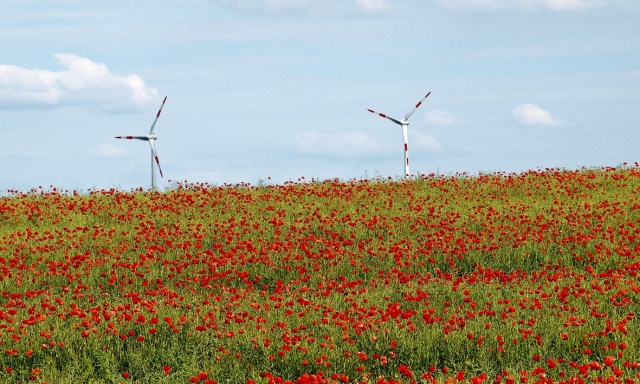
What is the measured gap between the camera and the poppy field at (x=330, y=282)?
34.6 feet

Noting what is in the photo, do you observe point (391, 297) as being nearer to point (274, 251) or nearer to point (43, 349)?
point (274, 251)

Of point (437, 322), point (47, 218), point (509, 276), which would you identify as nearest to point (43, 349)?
point (437, 322)

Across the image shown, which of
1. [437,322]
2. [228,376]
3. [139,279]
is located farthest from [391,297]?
[139,279]

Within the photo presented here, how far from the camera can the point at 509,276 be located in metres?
15.2

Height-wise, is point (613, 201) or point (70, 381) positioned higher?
point (613, 201)

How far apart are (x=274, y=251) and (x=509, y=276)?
508cm

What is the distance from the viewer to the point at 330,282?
14.5 meters

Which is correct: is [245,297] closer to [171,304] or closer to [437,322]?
[171,304]

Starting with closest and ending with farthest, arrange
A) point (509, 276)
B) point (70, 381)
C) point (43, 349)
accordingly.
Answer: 1. point (70, 381)
2. point (43, 349)
3. point (509, 276)

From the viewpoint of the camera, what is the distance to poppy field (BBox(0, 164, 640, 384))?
10.5 m

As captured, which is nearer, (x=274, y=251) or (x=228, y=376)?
(x=228, y=376)

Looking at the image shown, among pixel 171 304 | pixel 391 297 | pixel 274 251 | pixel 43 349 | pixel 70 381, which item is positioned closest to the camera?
pixel 70 381

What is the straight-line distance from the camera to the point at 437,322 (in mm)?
11680

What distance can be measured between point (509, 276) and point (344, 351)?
575cm
